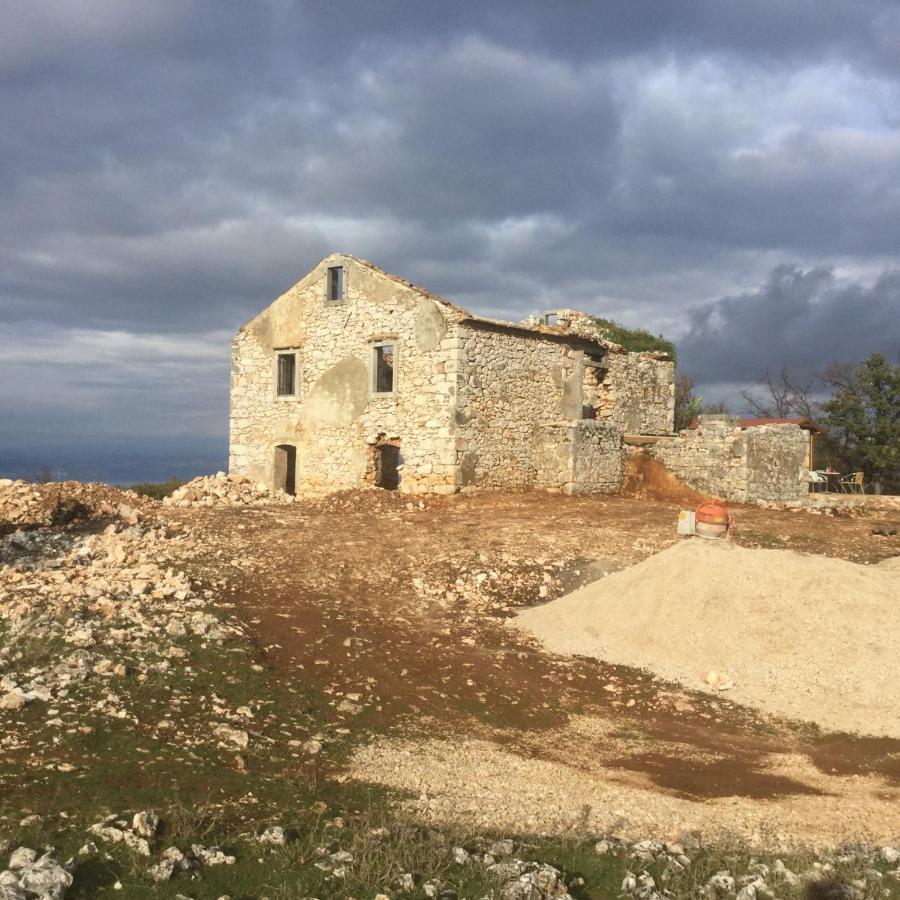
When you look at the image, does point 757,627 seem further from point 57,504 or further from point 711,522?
point 57,504

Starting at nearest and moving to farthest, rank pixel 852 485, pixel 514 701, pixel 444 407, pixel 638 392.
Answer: pixel 514 701
pixel 444 407
pixel 638 392
pixel 852 485

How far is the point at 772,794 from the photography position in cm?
680

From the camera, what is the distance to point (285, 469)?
26281mm

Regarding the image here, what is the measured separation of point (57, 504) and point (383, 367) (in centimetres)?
908

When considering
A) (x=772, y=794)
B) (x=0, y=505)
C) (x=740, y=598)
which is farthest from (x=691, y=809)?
(x=0, y=505)

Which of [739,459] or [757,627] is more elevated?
[739,459]

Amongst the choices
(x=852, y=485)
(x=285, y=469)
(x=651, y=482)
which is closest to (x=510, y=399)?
(x=651, y=482)

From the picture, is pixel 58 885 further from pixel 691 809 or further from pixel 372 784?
pixel 691 809

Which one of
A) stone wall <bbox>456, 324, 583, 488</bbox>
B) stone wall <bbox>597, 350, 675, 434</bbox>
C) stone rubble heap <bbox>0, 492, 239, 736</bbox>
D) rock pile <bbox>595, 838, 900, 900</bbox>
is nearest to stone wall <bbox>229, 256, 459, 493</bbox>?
stone wall <bbox>456, 324, 583, 488</bbox>

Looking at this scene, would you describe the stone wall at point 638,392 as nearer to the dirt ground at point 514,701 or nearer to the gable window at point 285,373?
the gable window at point 285,373

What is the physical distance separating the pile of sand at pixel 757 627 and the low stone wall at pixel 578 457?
10.9m

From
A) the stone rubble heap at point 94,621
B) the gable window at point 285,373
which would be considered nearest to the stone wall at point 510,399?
the gable window at point 285,373

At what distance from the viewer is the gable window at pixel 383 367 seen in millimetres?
23453

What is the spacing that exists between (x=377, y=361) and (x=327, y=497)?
3.93 meters
